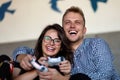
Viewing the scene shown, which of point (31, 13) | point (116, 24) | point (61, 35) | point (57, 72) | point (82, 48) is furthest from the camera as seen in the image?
point (31, 13)

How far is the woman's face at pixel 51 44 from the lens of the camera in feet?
5.92

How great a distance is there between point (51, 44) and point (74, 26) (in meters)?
0.32

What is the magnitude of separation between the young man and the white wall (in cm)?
114

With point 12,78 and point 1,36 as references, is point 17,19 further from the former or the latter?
point 12,78

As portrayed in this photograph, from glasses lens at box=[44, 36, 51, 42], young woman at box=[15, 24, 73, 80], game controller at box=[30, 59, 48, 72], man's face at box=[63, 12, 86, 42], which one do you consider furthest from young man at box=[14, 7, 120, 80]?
game controller at box=[30, 59, 48, 72]

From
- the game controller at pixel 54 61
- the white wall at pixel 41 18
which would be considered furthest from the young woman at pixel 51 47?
the white wall at pixel 41 18

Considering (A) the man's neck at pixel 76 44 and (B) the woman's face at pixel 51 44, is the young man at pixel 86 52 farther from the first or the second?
(B) the woman's face at pixel 51 44

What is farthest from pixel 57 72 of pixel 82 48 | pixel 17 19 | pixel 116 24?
pixel 17 19

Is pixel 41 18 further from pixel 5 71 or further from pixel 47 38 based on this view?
pixel 5 71

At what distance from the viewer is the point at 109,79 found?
1955mm

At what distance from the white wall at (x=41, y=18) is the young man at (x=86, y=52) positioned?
1135 mm

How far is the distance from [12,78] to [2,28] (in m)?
1.89

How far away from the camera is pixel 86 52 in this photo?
1.99 meters

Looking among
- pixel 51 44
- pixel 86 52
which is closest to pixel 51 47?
pixel 51 44
